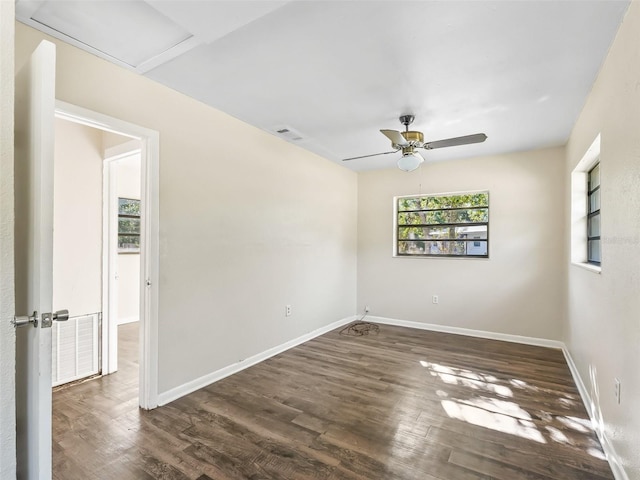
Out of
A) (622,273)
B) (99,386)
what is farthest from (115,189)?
(622,273)

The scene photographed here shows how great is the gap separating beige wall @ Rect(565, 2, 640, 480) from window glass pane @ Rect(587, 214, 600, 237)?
1.96 feet

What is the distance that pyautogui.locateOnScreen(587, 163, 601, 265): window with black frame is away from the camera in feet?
9.50

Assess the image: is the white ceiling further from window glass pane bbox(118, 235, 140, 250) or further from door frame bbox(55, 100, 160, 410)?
window glass pane bbox(118, 235, 140, 250)

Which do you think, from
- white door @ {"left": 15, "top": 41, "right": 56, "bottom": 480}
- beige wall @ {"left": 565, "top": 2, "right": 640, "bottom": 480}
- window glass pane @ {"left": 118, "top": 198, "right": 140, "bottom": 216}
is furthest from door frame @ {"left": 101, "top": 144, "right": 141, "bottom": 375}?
beige wall @ {"left": 565, "top": 2, "right": 640, "bottom": 480}

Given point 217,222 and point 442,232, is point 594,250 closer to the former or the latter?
point 442,232

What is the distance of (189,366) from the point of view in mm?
2832

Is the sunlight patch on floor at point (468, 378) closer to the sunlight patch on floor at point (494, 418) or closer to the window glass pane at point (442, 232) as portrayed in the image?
the sunlight patch on floor at point (494, 418)

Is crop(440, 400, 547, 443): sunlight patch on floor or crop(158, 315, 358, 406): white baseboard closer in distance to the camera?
crop(440, 400, 547, 443): sunlight patch on floor

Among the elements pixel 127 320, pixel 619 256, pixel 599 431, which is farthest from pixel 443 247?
pixel 127 320

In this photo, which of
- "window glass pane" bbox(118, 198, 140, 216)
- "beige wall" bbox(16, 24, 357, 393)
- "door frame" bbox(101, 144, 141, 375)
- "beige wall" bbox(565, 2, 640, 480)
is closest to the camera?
"beige wall" bbox(565, 2, 640, 480)

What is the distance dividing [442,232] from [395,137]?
8.34 feet

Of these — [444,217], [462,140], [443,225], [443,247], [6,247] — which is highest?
[462,140]

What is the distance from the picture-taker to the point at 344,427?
229 cm

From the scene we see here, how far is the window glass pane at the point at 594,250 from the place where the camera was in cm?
282
